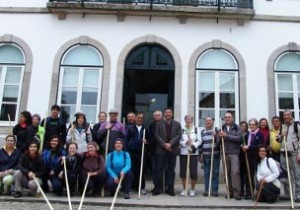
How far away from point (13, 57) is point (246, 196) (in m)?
7.38

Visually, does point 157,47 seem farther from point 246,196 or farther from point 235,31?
point 246,196

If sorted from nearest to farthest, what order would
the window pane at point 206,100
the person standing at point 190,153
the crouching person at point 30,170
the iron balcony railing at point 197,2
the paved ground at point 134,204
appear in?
the paved ground at point 134,204, the crouching person at point 30,170, the person standing at point 190,153, the window pane at point 206,100, the iron balcony railing at point 197,2

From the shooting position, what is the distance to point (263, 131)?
7.54 m

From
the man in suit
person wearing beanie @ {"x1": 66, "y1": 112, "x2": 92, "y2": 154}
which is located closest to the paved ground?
the man in suit

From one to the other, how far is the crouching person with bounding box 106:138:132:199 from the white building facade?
3095mm

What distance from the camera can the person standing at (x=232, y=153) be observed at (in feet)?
24.1

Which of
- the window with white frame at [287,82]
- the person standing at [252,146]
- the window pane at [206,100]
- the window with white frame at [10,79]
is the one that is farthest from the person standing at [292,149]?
the window with white frame at [10,79]

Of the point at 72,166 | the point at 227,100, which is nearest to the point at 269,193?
the point at 72,166

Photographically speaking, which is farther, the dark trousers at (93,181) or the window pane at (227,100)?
the window pane at (227,100)

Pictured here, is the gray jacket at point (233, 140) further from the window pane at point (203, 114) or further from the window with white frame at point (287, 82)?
the window with white frame at point (287, 82)

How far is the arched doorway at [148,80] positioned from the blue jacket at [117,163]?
324cm

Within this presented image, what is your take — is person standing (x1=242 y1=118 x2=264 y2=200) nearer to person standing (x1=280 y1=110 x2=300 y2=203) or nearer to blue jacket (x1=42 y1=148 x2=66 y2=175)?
person standing (x1=280 y1=110 x2=300 y2=203)

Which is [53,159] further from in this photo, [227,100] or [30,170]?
[227,100]

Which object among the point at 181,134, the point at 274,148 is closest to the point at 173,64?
the point at 181,134
